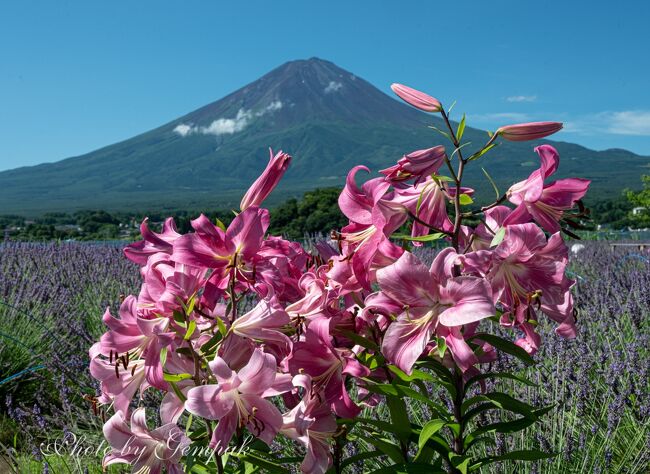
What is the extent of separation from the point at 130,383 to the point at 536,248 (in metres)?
0.64

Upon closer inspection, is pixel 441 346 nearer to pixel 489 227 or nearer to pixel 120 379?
pixel 489 227

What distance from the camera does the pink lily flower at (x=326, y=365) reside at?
0.96m

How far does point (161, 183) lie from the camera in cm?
16138

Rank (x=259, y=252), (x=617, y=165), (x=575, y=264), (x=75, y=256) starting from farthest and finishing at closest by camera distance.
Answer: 1. (x=617, y=165)
2. (x=575, y=264)
3. (x=75, y=256)
4. (x=259, y=252)

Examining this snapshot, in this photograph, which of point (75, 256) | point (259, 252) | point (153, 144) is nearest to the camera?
point (259, 252)

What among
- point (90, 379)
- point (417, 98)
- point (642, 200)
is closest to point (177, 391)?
point (417, 98)

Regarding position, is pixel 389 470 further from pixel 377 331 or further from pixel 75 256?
pixel 75 256

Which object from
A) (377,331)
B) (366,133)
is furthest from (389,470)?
(366,133)

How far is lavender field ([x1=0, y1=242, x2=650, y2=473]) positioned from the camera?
196cm

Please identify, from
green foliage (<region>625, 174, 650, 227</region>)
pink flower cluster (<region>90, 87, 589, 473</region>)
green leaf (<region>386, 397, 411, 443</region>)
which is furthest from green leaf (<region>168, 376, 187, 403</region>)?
green foliage (<region>625, 174, 650, 227</region>)

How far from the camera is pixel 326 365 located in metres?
0.98

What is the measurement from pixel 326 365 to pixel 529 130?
477 mm

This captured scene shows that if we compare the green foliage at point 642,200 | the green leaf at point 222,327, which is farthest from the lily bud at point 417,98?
the green foliage at point 642,200

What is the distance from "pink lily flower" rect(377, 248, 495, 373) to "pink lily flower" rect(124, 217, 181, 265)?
0.36 m
